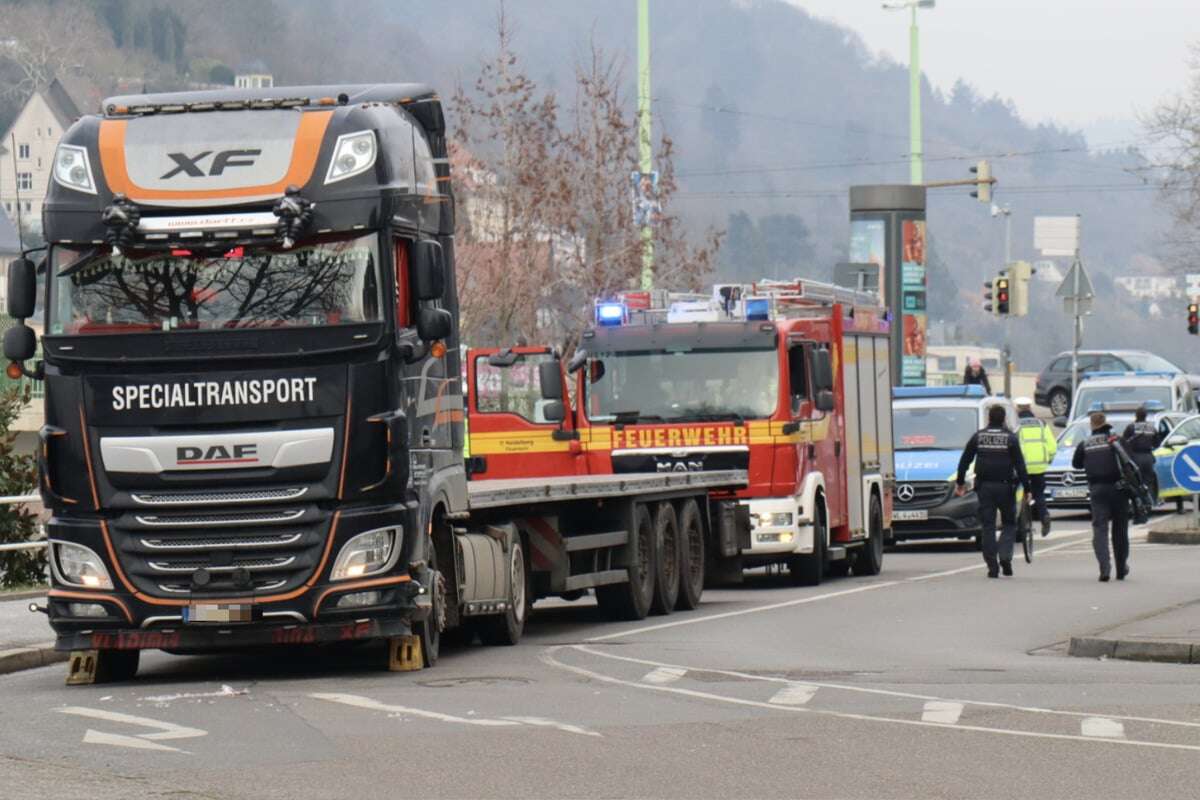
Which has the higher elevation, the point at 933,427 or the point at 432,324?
the point at 432,324

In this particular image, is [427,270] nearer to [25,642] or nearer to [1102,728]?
[25,642]

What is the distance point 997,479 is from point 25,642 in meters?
11.7

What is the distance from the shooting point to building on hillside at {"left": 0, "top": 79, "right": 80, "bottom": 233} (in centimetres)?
17800

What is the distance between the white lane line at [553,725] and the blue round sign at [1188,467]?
19904 mm

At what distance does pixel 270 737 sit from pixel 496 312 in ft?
98.2

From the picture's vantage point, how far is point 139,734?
11711 millimetres

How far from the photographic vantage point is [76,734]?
1173 centimetres

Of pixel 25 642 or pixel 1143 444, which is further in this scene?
pixel 1143 444

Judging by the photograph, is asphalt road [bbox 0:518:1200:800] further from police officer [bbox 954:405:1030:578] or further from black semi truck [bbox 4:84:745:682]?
police officer [bbox 954:405:1030:578]

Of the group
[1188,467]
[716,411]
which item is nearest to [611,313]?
[716,411]

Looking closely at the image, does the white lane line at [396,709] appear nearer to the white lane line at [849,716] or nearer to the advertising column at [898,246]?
the white lane line at [849,716]

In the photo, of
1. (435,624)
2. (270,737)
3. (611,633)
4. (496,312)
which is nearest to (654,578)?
(611,633)

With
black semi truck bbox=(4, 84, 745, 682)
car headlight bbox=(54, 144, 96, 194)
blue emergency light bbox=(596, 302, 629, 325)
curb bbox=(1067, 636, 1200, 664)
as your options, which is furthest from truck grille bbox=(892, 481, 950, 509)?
car headlight bbox=(54, 144, 96, 194)

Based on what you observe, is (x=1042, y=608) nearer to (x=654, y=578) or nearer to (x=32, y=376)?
(x=654, y=578)
